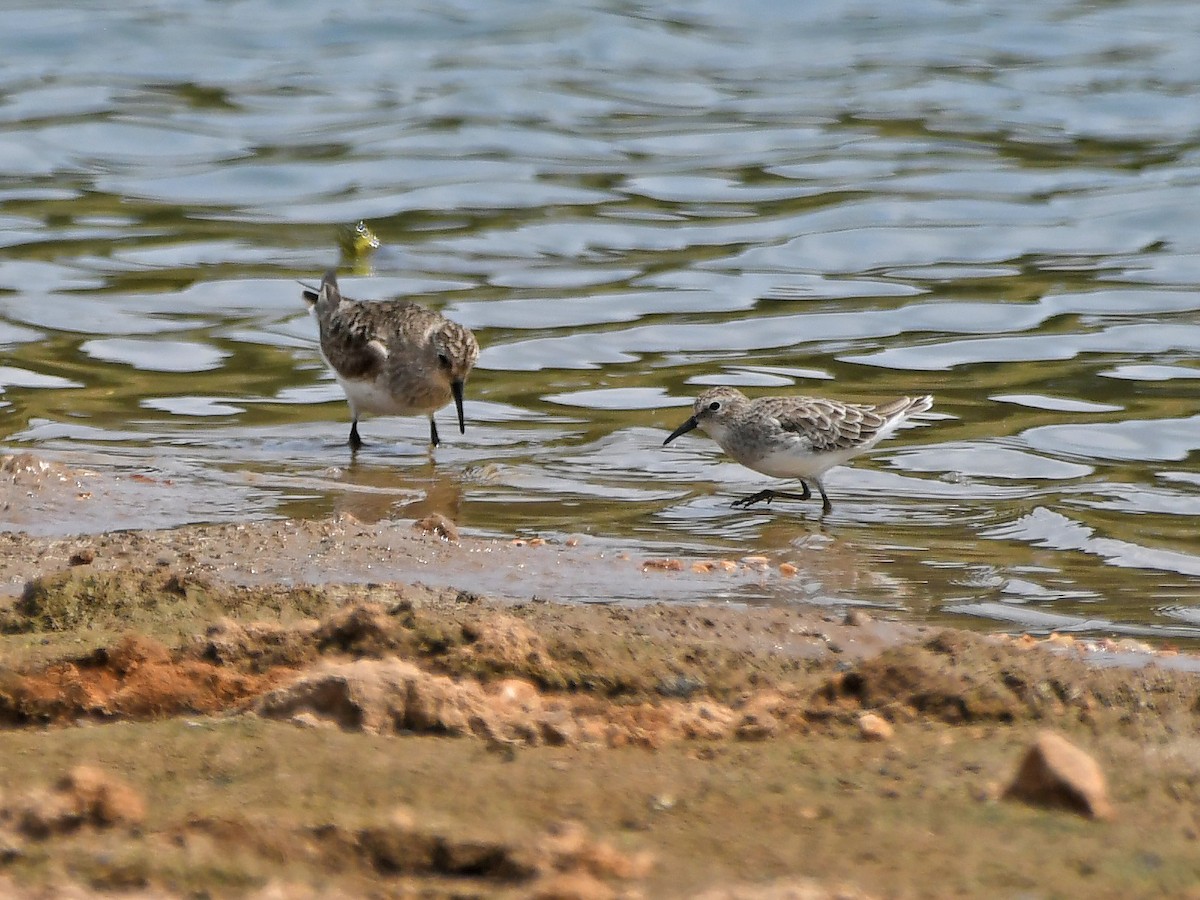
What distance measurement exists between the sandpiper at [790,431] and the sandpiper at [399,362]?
154cm

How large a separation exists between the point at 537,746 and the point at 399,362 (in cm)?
628

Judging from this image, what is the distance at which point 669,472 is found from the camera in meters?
9.34

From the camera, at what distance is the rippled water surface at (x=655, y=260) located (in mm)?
8406

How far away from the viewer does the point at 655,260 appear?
1383 cm

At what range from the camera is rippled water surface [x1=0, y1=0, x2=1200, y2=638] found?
841cm

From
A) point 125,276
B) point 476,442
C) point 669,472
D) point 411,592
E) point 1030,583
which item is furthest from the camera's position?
point 125,276

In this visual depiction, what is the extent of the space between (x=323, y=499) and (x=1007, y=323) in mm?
5698

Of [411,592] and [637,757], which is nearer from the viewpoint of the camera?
[637,757]

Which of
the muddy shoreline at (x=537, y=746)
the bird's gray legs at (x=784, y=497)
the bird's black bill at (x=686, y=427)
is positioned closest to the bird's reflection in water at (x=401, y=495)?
the bird's black bill at (x=686, y=427)

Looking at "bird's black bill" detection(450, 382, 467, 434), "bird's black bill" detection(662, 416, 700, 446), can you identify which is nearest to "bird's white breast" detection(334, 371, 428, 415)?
"bird's black bill" detection(450, 382, 467, 434)

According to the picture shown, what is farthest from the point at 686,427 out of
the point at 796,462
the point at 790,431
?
the point at 796,462

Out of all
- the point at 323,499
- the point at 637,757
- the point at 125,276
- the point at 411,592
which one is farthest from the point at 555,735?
the point at 125,276

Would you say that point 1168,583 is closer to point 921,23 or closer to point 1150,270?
point 1150,270

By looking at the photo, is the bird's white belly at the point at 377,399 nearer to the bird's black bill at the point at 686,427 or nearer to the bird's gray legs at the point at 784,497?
the bird's black bill at the point at 686,427
